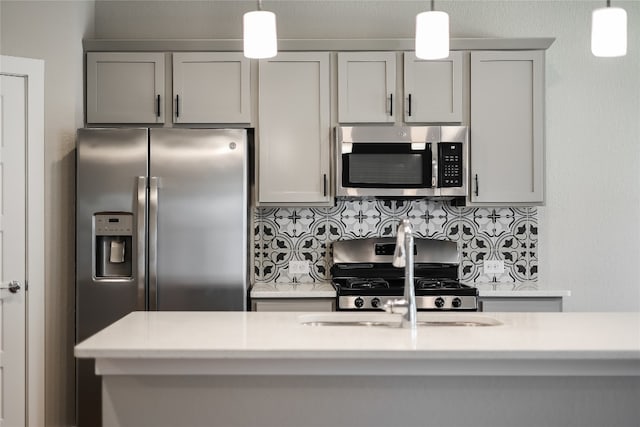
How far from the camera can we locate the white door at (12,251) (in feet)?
11.3

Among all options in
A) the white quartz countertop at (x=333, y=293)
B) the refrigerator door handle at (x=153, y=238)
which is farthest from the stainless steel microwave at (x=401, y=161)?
the refrigerator door handle at (x=153, y=238)

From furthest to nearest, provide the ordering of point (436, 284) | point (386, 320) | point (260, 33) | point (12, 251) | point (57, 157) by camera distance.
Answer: point (436, 284) < point (57, 157) < point (12, 251) < point (386, 320) < point (260, 33)

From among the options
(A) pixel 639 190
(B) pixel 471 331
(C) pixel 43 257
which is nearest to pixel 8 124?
(C) pixel 43 257

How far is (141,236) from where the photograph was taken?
11.4ft

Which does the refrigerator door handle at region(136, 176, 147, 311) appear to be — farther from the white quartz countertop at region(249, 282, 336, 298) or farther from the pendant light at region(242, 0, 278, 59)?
the pendant light at region(242, 0, 278, 59)

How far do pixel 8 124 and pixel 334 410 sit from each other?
2512mm

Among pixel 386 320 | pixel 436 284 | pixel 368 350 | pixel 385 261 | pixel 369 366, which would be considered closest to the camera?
pixel 368 350

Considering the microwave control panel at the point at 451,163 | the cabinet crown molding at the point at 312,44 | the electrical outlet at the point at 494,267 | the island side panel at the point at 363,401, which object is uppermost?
the cabinet crown molding at the point at 312,44

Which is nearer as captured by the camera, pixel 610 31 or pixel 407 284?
pixel 610 31

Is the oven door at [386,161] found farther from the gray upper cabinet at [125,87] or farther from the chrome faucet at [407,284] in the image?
the chrome faucet at [407,284]

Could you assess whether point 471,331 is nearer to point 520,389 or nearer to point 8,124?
point 520,389

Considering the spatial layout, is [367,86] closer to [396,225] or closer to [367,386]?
[396,225]

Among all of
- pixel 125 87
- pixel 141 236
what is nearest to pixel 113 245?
pixel 141 236

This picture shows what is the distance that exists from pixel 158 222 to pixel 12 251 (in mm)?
799
